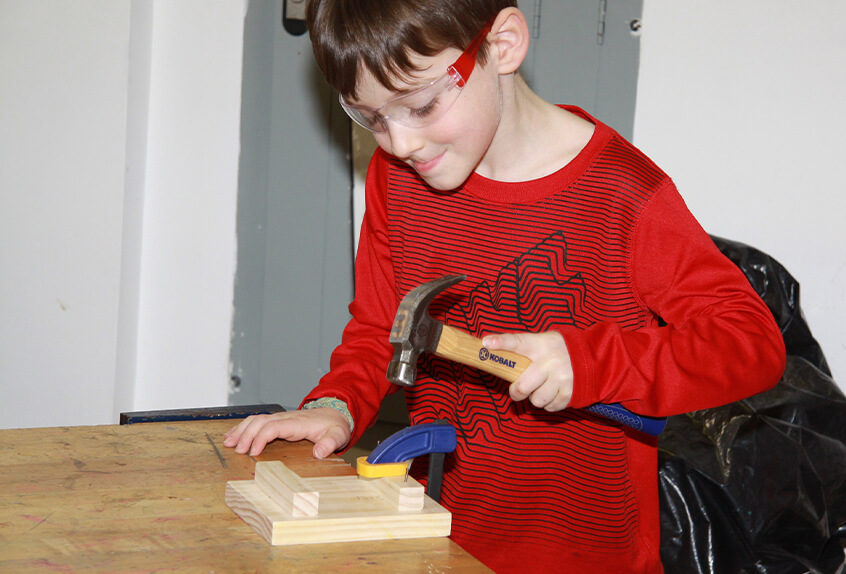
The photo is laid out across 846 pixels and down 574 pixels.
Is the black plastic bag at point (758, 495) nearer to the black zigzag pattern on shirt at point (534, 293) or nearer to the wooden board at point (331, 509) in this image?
the black zigzag pattern on shirt at point (534, 293)

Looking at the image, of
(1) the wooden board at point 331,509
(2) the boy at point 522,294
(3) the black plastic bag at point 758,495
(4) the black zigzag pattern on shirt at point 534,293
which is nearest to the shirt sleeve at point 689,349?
(2) the boy at point 522,294

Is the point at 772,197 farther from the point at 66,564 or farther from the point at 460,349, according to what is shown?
the point at 66,564

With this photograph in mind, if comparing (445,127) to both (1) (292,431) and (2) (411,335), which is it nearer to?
(2) (411,335)

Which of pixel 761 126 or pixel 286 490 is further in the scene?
pixel 761 126

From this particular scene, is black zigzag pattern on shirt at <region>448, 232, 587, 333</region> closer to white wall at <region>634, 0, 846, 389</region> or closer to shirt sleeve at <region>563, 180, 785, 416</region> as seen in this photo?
shirt sleeve at <region>563, 180, 785, 416</region>

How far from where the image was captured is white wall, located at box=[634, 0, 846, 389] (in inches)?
114

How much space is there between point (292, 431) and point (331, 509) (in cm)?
36

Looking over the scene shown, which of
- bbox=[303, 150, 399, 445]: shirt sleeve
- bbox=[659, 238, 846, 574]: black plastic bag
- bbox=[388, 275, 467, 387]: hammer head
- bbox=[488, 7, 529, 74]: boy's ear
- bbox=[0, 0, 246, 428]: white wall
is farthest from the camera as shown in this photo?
bbox=[0, 0, 246, 428]: white wall

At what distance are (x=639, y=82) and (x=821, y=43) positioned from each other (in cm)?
61

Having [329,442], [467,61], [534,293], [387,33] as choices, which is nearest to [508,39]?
[467,61]

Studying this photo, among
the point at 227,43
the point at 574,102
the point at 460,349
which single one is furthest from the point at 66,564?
the point at 574,102

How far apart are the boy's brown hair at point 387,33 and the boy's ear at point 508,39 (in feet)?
0.18

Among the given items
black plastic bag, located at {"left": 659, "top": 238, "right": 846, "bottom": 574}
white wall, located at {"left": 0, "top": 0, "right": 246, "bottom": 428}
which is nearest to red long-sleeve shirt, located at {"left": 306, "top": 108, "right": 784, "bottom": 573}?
black plastic bag, located at {"left": 659, "top": 238, "right": 846, "bottom": 574}

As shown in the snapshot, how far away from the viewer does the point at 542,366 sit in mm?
1255
